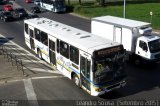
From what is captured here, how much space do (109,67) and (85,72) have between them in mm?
1455

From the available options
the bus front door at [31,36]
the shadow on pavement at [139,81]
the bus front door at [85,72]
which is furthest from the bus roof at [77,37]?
the shadow on pavement at [139,81]

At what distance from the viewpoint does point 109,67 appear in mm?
16500

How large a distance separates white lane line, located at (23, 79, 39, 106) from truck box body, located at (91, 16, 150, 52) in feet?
27.2

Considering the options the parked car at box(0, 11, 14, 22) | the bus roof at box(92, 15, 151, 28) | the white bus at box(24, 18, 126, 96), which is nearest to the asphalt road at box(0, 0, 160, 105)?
the white bus at box(24, 18, 126, 96)

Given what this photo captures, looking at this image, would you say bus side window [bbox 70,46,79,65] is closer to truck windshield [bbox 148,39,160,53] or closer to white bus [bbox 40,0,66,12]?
truck windshield [bbox 148,39,160,53]

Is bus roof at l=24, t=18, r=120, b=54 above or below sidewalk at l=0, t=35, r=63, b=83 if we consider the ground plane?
above

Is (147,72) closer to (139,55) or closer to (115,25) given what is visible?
(139,55)

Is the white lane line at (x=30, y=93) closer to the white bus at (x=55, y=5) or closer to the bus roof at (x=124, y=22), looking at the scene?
the bus roof at (x=124, y=22)

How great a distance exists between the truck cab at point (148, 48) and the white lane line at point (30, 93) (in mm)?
8725

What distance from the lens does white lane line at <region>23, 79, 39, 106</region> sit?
1662 cm

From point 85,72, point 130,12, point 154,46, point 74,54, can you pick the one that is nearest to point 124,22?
point 154,46

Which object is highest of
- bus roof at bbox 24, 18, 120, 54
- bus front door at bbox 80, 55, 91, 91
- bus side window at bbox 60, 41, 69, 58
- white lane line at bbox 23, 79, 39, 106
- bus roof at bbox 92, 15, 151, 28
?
bus roof at bbox 92, 15, 151, 28

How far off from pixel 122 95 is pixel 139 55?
5847 mm

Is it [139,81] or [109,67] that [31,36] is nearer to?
[139,81]
